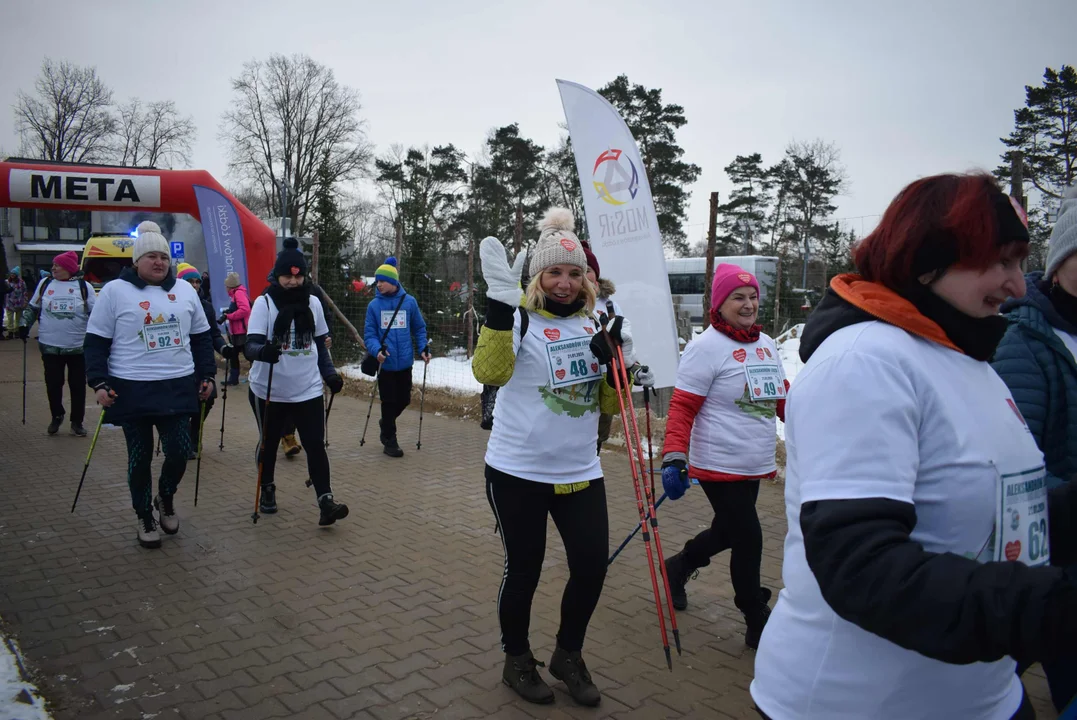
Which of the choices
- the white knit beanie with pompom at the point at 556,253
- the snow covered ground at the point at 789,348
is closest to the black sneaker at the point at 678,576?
the white knit beanie with pompom at the point at 556,253

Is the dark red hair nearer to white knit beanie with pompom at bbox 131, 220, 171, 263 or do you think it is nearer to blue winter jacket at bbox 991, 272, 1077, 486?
blue winter jacket at bbox 991, 272, 1077, 486

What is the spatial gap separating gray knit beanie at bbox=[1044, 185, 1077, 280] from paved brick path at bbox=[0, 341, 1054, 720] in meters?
2.22

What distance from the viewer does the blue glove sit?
360 cm

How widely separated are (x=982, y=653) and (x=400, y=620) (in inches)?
139

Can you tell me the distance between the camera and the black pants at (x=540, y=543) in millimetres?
3225

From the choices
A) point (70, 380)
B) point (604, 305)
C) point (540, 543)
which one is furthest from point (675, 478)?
point (70, 380)

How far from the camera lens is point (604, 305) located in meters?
6.57

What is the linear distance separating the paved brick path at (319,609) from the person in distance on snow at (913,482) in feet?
6.65

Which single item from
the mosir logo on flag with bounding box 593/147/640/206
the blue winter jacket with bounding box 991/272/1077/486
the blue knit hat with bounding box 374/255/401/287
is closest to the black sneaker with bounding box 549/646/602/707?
the blue winter jacket with bounding box 991/272/1077/486

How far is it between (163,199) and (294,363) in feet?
25.2

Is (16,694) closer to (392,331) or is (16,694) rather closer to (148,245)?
(148,245)

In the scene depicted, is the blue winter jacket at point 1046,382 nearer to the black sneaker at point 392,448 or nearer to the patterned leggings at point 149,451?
the patterned leggings at point 149,451

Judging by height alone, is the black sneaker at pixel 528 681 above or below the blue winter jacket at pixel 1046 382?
below

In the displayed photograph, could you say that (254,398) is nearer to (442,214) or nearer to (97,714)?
(97,714)
